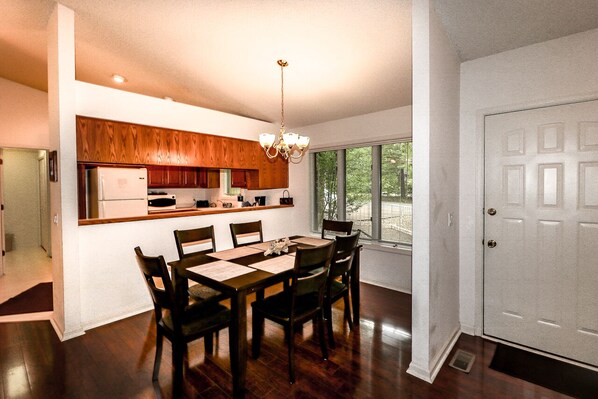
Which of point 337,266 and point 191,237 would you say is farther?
point 191,237

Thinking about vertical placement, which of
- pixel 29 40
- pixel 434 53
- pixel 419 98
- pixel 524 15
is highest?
pixel 29 40

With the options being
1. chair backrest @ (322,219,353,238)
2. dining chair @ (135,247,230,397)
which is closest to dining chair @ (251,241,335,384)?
dining chair @ (135,247,230,397)

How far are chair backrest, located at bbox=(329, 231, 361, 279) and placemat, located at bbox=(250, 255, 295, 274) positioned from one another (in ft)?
1.13

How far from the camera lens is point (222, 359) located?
228 cm

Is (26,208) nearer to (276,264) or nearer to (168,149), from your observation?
(168,149)

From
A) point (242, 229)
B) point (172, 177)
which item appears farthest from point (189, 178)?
point (242, 229)

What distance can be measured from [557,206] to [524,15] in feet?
4.83

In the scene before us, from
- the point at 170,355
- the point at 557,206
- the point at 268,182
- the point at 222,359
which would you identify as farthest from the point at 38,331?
the point at 557,206

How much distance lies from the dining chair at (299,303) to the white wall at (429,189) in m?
0.67

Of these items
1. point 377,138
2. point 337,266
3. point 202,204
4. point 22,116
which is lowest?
point 337,266

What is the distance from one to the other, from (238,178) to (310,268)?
3.35m

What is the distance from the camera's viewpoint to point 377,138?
4.01 metres

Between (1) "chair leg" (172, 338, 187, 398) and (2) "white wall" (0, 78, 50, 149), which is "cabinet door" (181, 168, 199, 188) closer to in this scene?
(2) "white wall" (0, 78, 50, 149)

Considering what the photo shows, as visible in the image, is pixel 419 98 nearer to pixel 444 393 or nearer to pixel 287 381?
pixel 444 393
